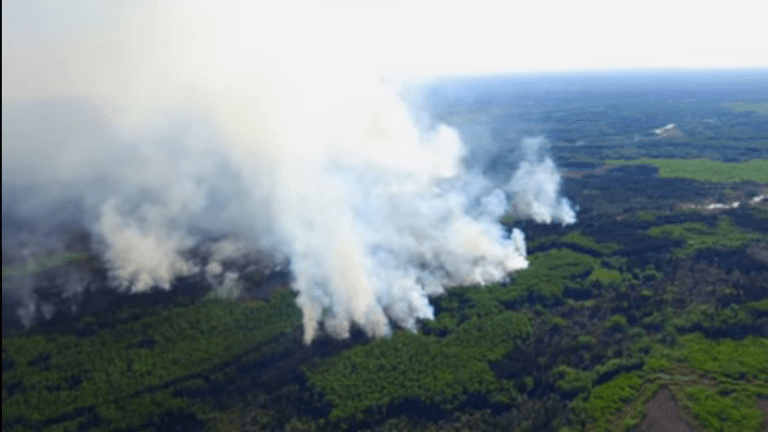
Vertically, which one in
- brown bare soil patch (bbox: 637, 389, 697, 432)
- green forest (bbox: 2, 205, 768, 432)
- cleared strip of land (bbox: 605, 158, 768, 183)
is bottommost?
brown bare soil patch (bbox: 637, 389, 697, 432)

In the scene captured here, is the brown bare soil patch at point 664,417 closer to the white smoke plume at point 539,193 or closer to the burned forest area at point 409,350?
the burned forest area at point 409,350

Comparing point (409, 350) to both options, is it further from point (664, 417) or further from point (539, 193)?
point (539, 193)

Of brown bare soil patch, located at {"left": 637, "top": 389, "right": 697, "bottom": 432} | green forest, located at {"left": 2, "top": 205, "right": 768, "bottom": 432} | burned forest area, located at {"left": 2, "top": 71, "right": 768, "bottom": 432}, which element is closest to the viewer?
brown bare soil patch, located at {"left": 637, "top": 389, "right": 697, "bottom": 432}

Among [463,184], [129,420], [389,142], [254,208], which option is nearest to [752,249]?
[463,184]

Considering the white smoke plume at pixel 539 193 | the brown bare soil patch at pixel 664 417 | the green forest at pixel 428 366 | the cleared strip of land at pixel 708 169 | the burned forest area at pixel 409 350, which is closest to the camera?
the brown bare soil patch at pixel 664 417

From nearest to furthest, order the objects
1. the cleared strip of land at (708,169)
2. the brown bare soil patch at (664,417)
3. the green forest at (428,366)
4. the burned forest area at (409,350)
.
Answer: the brown bare soil patch at (664,417)
the burned forest area at (409,350)
the green forest at (428,366)
the cleared strip of land at (708,169)

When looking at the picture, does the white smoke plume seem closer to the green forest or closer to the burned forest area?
the burned forest area

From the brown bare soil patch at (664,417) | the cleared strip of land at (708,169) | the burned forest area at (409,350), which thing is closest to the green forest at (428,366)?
the burned forest area at (409,350)

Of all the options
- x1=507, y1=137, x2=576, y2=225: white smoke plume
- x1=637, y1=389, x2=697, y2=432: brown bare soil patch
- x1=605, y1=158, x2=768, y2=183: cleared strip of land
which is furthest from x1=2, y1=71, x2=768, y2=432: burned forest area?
x1=605, y1=158, x2=768, y2=183: cleared strip of land

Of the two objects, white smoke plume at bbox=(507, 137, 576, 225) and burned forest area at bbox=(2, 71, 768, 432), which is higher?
white smoke plume at bbox=(507, 137, 576, 225)
